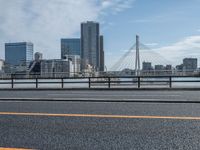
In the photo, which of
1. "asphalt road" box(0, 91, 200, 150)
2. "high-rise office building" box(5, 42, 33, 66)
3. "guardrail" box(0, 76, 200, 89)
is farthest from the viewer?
"high-rise office building" box(5, 42, 33, 66)

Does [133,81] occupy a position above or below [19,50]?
below

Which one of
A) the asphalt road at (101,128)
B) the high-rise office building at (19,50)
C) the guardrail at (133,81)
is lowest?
the asphalt road at (101,128)

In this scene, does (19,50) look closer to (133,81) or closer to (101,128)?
(133,81)

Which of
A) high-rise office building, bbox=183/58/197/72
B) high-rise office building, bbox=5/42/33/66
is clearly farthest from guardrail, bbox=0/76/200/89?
high-rise office building, bbox=5/42/33/66

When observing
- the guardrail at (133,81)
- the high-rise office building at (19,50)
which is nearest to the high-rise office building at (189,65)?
the guardrail at (133,81)

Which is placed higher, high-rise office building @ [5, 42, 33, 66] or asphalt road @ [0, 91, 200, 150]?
high-rise office building @ [5, 42, 33, 66]

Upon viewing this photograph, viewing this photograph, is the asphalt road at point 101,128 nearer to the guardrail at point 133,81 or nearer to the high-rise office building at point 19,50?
the guardrail at point 133,81

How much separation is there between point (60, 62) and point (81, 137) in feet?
179

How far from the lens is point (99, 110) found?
475 inches

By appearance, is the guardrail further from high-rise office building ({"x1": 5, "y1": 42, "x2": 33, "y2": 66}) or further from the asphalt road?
high-rise office building ({"x1": 5, "y1": 42, "x2": 33, "y2": 66})

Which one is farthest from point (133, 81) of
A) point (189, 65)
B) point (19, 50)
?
point (19, 50)

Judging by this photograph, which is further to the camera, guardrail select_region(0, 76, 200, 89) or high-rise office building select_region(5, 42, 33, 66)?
high-rise office building select_region(5, 42, 33, 66)

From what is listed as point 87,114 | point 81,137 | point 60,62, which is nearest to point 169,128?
point 81,137

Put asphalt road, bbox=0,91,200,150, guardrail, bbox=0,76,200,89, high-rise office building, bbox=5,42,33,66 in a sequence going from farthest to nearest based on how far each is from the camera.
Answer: high-rise office building, bbox=5,42,33,66
guardrail, bbox=0,76,200,89
asphalt road, bbox=0,91,200,150
